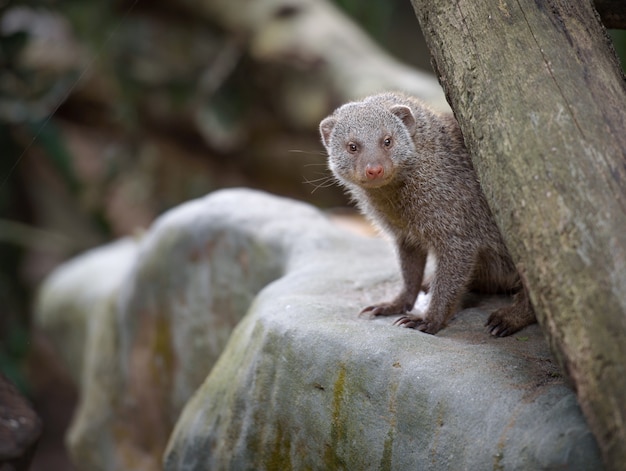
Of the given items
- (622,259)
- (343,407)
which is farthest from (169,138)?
(622,259)

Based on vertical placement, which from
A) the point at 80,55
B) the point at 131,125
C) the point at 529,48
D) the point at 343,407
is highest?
the point at 529,48

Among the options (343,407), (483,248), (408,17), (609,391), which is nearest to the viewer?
(609,391)

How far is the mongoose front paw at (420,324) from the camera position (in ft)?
9.97

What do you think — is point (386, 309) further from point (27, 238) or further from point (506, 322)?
point (27, 238)

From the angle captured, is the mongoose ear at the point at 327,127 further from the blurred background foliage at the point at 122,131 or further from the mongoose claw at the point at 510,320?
the blurred background foliage at the point at 122,131

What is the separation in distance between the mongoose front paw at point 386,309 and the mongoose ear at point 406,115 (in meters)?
0.73

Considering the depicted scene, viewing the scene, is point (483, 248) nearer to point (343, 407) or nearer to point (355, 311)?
point (355, 311)

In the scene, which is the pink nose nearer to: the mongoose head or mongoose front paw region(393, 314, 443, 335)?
the mongoose head

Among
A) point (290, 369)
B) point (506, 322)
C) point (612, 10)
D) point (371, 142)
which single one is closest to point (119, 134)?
point (371, 142)

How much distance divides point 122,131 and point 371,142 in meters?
6.97

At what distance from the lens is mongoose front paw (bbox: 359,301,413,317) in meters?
3.27

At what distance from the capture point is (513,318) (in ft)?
9.58

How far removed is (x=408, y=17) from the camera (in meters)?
11.3

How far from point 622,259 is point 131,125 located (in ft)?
25.2
